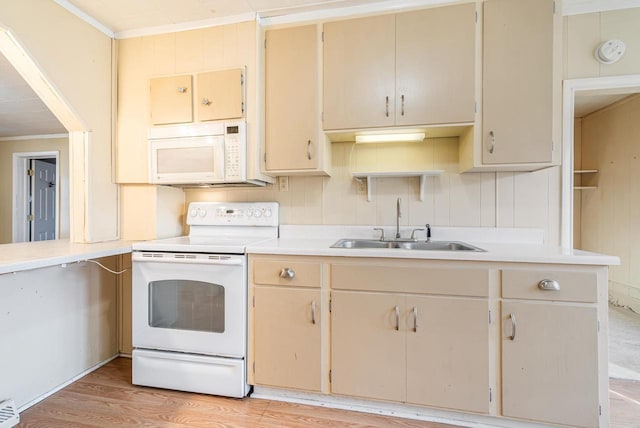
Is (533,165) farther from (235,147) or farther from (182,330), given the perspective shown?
(182,330)

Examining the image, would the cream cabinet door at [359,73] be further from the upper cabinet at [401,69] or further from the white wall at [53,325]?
the white wall at [53,325]

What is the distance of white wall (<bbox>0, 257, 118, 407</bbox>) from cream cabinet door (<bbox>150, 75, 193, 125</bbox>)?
3.70 ft

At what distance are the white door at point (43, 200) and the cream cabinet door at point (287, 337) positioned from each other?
5.03 m

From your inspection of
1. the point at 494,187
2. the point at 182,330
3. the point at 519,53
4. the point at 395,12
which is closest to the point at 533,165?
the point at 494,187

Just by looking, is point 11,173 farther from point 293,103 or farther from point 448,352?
point 448,352

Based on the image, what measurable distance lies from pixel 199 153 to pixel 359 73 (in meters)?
1.16

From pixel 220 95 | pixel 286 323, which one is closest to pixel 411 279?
pixel 286 323

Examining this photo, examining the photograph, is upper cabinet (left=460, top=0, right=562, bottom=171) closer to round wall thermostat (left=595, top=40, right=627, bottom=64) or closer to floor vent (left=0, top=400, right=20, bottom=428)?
round wall thermostat (left=595, top=40, right=627, bottom=64)

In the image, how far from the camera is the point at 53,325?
1845 mm

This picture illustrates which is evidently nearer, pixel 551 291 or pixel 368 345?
pixel 551 291

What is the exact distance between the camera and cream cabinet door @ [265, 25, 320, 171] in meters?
1.95

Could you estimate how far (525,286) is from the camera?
4.81ft

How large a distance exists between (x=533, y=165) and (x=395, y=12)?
1.21 m

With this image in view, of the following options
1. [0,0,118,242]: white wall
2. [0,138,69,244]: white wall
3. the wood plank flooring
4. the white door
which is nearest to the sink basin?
the wood plank flooring
